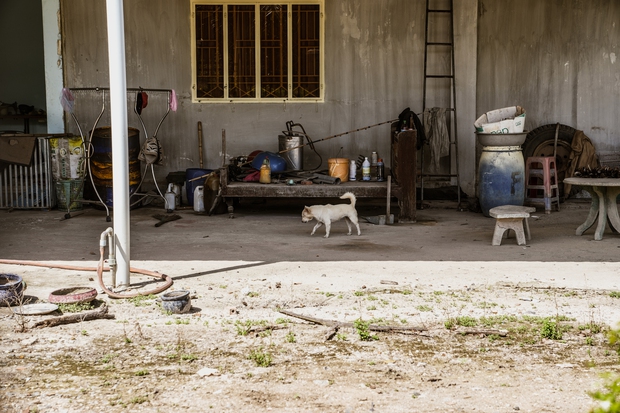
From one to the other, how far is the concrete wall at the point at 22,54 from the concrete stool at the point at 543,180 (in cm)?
1027

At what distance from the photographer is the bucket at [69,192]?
459 inches

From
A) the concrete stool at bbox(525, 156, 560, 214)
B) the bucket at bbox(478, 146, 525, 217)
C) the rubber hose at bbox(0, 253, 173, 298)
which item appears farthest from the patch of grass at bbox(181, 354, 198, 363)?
the concrete stool at bbox(525, 156, 560, 214)

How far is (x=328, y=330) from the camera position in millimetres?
5617

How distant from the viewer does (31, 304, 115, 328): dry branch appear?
5.74 meters

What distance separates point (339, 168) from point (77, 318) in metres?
5.84

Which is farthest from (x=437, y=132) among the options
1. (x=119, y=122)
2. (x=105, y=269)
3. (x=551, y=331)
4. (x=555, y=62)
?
(x=551, y=331)

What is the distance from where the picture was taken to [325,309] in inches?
Result: 244

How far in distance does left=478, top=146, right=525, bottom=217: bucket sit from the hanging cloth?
1315mm

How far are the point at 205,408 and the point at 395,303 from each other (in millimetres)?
2407

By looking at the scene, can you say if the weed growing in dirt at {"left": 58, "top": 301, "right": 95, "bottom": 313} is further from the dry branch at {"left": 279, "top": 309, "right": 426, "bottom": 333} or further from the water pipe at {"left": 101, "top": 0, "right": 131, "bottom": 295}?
the dry branch at {"left": 279, "top": 309, "right": 426, "bottom": 333}

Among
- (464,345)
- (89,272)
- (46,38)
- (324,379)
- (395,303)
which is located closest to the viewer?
(324,379)

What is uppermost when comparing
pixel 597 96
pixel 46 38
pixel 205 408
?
pixel 46 38

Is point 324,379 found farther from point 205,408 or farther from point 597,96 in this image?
point 597,96

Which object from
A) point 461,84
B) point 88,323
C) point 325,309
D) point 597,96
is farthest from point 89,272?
point 597,96
